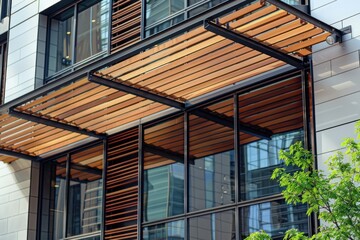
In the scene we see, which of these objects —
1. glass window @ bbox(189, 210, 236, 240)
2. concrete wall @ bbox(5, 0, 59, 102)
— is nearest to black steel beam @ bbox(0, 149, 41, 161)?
concrete wall @ bbox(5, 0, 59, 102)

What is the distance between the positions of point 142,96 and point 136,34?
9.50 ft

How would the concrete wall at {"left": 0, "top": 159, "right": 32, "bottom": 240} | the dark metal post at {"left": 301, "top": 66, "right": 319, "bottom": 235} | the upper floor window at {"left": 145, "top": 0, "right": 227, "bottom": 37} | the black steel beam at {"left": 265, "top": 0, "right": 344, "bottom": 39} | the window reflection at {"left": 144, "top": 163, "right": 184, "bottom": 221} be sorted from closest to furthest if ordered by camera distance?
the black steel beam at {"left": 265, "top": 0, "right": 344, "bottom": 39}, the dark metal post at {"left": 301, "top": 66, "right": 319, "bottom": 235}, the window reflection at {"left": 144, "top": 163, "right": 184, "bottom": 221}, the upper floor window at {"left": 145, "top": 0, "right": 227, "bottom": 37}, the concrete wall at {"left": 0, "top": 159, "right": 32, "bottom": 240}

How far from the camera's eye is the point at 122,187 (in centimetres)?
1753

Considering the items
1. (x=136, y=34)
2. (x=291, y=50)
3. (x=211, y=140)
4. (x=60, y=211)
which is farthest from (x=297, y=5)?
(x=60, y=211)

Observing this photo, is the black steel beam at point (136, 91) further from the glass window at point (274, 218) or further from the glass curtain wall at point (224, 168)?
the glass window at point (274, 218)

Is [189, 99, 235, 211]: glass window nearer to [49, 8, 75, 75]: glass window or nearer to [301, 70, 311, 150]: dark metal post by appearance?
[301, 70, 311, 150]: dark metal post

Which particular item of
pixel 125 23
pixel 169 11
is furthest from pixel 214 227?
pixel 125 23

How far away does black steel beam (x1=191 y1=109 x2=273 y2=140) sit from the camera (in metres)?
14.5

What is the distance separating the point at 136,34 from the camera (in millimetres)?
17859

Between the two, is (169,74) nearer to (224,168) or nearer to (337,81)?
(224,168)

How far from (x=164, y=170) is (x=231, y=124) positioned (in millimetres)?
2009

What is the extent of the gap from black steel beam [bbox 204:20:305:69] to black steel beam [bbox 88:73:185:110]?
2.96 metres

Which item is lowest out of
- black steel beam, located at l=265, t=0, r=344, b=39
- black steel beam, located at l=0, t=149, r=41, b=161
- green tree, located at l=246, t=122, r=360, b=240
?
green tree, located at l=246, t=122, r=360, b=240

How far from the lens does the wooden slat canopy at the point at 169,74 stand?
42.1 ft
